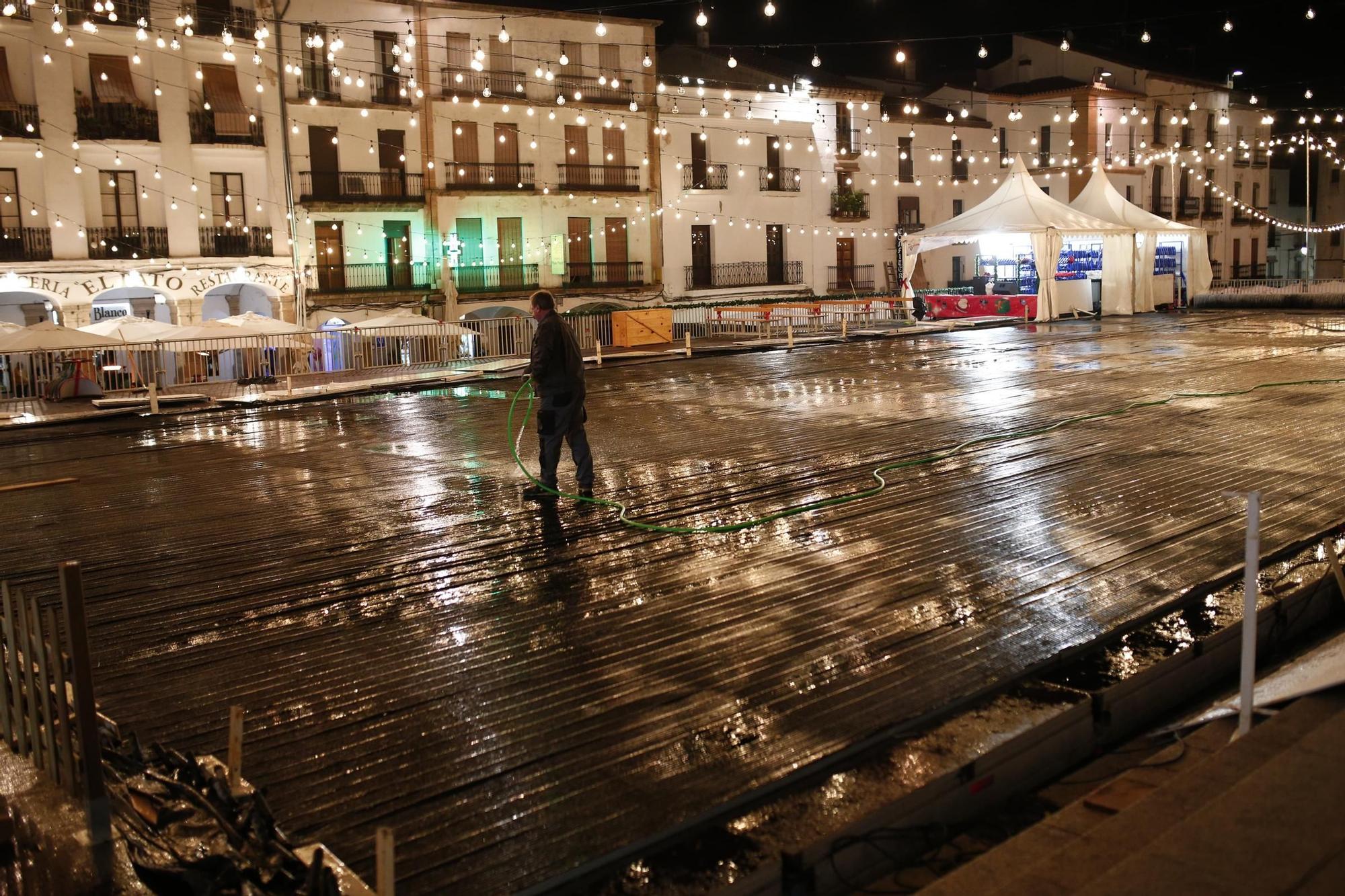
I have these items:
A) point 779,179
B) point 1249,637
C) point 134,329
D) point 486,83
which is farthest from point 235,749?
point 779,179

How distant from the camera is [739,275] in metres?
Result: 38.9

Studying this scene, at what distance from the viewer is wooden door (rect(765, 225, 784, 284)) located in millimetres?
39781

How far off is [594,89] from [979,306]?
13929 mm

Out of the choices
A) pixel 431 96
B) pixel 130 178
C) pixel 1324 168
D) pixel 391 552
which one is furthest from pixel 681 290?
pixel 1324 168

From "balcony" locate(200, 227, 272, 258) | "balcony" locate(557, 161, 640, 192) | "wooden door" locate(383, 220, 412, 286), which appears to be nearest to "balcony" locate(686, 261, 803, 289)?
"balcony" locate(557, 161, 640, 192)

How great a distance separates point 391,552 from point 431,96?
28087 millimetres

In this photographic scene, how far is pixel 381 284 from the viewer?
32.6 metres

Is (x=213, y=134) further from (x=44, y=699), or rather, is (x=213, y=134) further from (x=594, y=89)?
(x=44, y=699)

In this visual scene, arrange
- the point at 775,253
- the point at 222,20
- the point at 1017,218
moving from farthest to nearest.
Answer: the point at 775,253, the point at 1017,218, the point at 222,20

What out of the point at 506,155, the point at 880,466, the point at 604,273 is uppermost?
the point at 506,155

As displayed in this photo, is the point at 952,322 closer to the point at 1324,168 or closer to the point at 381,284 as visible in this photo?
the point at 381,284

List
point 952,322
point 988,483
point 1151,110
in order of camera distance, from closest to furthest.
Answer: point 988,483 < point 952,322 < point 1151,110

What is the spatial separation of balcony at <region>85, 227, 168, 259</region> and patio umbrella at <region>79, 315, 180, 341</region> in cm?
700

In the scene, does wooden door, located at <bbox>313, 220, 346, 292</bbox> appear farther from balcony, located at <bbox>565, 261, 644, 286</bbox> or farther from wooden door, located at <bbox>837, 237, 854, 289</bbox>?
wooden door, located at <bbox>837, 237, 854, 289</bbox>
